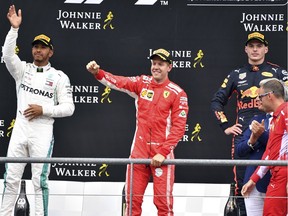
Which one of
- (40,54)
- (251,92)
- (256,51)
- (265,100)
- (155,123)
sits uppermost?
(256,51)

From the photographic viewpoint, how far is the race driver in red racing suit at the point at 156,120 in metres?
8.51

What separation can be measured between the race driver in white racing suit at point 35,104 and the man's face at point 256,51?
1612 millimetres

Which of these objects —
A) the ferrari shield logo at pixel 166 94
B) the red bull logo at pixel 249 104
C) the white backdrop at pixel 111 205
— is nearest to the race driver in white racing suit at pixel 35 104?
the white backdrop at pixel 111 205

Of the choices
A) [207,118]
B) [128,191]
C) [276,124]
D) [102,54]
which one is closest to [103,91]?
[102,54]

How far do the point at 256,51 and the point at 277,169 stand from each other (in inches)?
63.0

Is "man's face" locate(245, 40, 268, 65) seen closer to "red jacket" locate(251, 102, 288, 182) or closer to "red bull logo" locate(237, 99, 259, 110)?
"red bull logo" locate(237, 99, 259, 110)

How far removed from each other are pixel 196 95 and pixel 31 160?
2.16m

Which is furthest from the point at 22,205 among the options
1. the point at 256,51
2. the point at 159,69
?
the point at 256,51

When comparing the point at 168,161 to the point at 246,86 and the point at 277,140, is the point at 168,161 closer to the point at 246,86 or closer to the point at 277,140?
the point at 277,140

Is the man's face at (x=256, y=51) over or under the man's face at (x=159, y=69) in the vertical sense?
over

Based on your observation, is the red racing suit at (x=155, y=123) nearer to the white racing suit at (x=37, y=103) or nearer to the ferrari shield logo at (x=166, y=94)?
the ferrari shield logo at (x=166, y=94)

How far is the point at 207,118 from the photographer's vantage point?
31.9 ft

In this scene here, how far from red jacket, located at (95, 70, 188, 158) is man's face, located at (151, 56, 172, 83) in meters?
0.05

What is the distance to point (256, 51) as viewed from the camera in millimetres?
9289
